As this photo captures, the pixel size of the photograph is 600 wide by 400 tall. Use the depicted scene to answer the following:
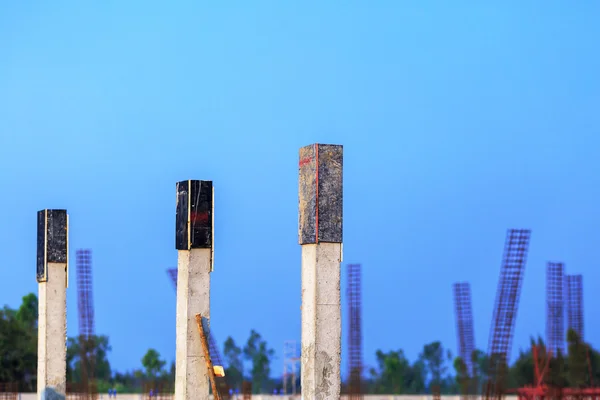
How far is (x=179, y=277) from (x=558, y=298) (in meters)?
27.6

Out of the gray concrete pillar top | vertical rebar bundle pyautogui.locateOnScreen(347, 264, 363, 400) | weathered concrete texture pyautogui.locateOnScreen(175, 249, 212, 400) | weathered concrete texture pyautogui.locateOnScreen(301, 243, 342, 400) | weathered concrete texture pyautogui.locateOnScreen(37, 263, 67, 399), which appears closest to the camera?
weathered concrete texture pyautogui.locateOnScreen(301, 243, 342, 400)

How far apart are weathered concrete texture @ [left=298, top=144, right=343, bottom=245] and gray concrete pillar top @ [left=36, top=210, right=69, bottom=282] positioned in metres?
7.30

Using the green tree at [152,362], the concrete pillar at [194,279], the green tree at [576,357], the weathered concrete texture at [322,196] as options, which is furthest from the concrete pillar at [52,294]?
the green tree at [152,362]

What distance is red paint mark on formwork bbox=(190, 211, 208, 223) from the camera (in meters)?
15.1

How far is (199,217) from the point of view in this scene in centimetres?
→ 1515

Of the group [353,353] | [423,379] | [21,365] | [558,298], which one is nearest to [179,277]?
[353,353]

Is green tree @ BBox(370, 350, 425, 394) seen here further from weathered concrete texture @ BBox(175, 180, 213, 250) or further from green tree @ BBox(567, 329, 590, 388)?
weathered concrete texture @ BBox(175, 180, 213, 250)

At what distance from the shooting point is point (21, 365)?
46.7m

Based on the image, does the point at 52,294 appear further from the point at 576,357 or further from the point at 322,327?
the point at 576,357

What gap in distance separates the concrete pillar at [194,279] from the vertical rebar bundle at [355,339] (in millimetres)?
22512

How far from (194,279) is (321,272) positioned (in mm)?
3453

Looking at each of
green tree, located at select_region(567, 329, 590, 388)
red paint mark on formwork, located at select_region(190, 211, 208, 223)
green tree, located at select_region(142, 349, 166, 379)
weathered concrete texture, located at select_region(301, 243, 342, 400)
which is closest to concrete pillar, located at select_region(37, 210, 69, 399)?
red paint mark on formwork, located at select_region(190, 211, 208, 223)

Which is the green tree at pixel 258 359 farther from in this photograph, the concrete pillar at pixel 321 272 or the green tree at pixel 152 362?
the concrete pillar at pixel 321 272

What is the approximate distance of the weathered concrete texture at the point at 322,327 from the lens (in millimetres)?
11992
